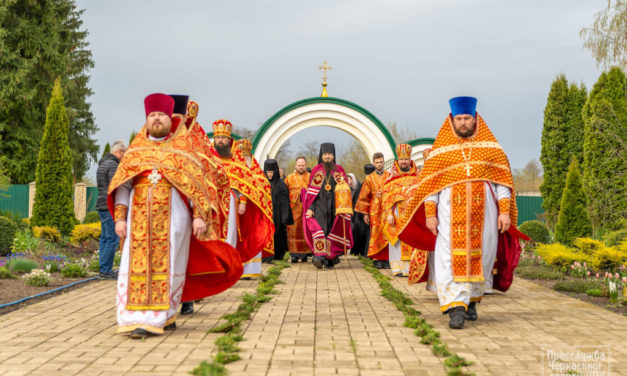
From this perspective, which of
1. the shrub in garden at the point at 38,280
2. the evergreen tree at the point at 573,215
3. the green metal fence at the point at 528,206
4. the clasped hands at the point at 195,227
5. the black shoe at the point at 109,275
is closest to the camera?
the clasped hands at the point at 195,227

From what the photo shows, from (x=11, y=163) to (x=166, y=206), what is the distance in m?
25.6

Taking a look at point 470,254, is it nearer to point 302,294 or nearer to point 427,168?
point 427,168

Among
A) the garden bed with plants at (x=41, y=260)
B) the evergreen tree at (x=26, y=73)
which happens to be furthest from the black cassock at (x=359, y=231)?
the evergreen tree at (x=26, y=73)

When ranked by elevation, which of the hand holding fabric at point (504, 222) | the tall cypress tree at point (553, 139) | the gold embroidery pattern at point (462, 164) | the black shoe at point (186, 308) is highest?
the tall cypress tree at point (553, 139)

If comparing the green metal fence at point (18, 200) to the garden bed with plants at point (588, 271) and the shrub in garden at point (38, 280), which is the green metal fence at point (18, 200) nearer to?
the shrub in garden at point (38, 280)

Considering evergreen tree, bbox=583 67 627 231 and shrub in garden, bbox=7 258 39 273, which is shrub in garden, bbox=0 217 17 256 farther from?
evergreen tree, bbox=583 67 627 231

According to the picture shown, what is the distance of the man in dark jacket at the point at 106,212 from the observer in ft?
33.7

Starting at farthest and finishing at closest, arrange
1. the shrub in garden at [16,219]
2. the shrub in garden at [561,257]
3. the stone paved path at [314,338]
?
the shrub in garden at [16,219]
the shrub in garden at [561,257]
the stone paved path at [314,338]

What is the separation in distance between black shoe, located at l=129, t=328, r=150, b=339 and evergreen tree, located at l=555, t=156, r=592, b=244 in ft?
36.8

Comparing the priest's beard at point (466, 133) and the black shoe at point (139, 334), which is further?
the priest's beard at point (466, 133)

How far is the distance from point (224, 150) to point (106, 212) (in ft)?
7.45

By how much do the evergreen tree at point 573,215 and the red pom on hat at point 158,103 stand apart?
10.9 m

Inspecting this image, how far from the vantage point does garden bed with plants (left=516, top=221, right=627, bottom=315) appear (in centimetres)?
852

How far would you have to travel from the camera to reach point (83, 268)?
11.1m
